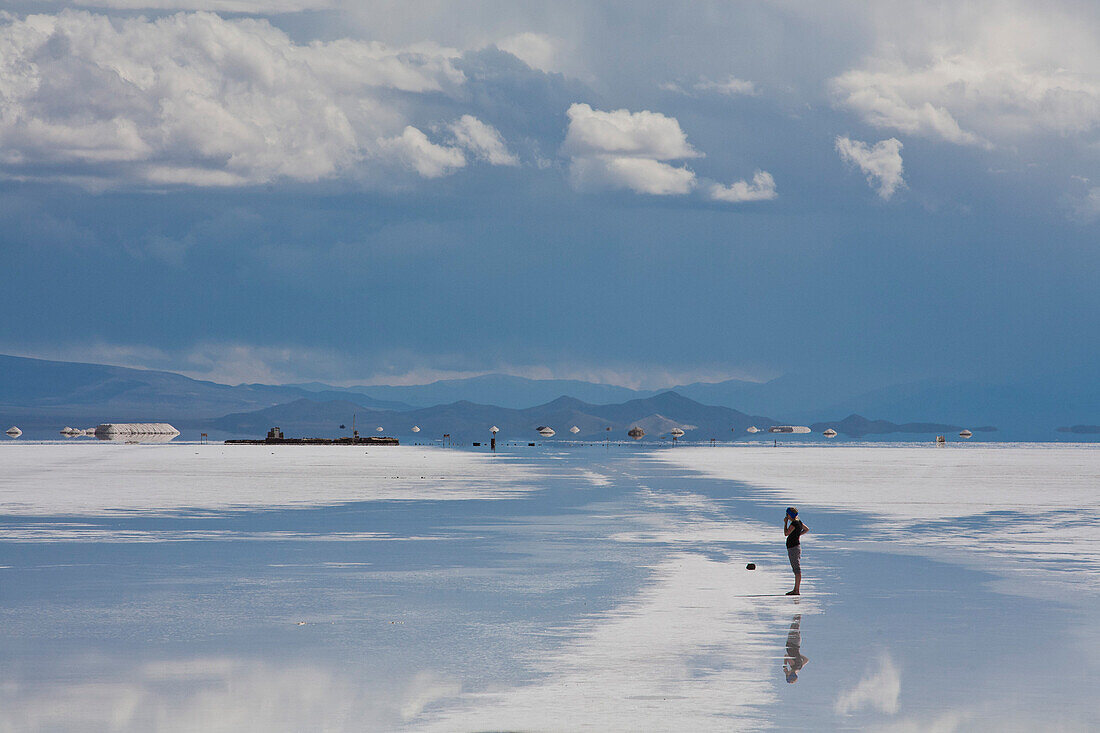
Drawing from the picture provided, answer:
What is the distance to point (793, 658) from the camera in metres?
17.2

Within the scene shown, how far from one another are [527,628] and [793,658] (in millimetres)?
4743

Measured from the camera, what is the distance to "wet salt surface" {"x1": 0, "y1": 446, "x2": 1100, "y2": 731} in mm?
14297

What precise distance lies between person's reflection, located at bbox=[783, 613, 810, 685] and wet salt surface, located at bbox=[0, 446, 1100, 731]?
13cm

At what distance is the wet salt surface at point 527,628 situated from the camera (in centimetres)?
1430

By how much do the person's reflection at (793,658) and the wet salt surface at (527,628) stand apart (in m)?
0.13

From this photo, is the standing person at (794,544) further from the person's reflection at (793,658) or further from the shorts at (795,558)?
the person's reflection at (793,658)

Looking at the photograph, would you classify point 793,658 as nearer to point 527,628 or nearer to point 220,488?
point 527,628

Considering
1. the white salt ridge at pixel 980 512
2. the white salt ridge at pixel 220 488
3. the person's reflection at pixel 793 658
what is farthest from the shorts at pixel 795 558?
the white salt ridge at pixel 220 488

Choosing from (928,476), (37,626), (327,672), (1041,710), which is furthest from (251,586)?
(928,476)

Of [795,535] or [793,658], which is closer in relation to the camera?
[793,658]

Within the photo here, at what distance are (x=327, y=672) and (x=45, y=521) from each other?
2738 centimetres

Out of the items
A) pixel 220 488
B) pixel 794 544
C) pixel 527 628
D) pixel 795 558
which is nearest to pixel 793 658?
pixel 527 628

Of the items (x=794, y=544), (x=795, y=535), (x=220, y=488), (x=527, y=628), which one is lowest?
(x=527, y=628)

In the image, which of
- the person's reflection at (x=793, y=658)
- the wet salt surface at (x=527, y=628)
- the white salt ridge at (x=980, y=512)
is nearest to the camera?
the wet salt surface at (x=527, y=628)
